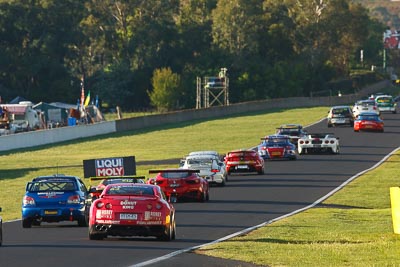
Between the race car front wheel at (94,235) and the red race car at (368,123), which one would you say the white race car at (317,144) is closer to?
the red race car at (368,123)

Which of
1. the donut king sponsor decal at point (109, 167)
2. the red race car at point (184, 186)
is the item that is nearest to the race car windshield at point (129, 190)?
the red race car at point (184, 186)

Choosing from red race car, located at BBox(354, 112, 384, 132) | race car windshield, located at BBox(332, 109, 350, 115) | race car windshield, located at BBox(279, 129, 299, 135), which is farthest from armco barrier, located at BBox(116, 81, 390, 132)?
race car windshield, located at BBox(279, 129, 299, 135)

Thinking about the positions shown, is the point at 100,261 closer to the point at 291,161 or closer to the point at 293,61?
the point at 291,161

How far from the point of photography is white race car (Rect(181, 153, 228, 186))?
156ft

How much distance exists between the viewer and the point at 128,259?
21.1 metres

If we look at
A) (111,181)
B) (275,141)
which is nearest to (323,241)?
(111,181)

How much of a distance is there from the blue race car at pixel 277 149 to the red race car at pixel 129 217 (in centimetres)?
4023

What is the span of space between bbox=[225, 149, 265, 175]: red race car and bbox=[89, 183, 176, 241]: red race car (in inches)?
1196

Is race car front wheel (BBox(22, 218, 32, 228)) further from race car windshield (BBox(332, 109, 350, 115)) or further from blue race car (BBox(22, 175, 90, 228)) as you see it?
race car windshield (BBox(332, 109, 350, 115))

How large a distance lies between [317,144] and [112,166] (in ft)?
86.9

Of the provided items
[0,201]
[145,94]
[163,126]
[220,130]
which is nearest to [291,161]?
[0,201]

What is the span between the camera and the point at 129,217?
24.6 metres

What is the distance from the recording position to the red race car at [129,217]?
24.6 m

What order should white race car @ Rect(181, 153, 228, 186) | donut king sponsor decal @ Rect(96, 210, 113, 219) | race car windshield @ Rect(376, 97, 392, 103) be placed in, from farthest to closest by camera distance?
race car windshield @ Rect(376, 97, 392, 103) → white race car @ Rect(181, 153, 228, 186) → donut king sponsor decal @ Rect(96, 210, 113, 219)
